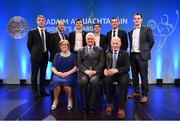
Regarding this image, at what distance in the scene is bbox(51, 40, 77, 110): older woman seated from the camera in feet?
17.1

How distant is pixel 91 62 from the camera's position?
5211 millimetres

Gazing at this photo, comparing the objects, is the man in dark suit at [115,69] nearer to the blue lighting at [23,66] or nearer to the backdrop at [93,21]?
the backdrop at [93,21]

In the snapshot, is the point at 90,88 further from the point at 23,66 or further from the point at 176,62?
the point at 176,62

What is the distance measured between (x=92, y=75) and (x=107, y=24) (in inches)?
122

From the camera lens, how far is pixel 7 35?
26.6 feet

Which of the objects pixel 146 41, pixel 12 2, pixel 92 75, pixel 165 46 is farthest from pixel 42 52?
pixel 165 46

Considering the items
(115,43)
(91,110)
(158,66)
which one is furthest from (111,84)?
(158,66)

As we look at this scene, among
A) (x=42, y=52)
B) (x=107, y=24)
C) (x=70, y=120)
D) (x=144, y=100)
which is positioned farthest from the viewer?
(x=107, y=24)

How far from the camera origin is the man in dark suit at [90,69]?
4.96m

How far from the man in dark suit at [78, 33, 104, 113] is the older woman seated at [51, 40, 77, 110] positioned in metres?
0.21

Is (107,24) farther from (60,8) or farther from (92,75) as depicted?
(92,75)

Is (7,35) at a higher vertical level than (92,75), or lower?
higher

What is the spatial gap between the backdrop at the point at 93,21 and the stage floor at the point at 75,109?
162 cm

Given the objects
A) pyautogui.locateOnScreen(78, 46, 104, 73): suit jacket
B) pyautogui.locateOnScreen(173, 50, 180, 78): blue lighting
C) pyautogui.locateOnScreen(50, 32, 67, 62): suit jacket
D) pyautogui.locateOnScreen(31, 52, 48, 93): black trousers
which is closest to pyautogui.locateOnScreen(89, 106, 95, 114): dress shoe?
pyautogui.locateOnScreen(78, 46, 104, 73): suit jacket
